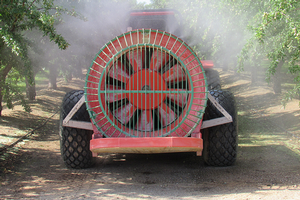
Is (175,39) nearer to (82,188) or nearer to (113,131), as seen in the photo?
(113,131)

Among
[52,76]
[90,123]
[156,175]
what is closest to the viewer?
[90,123]

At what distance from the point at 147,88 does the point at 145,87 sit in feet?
0.14

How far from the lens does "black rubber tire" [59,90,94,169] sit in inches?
183

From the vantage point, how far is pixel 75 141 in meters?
4.64

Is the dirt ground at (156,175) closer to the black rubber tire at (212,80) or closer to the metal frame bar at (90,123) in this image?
the metal frame bar at (90,123)

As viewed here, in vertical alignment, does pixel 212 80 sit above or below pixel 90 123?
above

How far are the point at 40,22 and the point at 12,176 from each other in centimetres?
268

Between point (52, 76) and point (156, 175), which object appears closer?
point (156, 175)

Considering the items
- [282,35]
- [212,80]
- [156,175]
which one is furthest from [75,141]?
[282,35]

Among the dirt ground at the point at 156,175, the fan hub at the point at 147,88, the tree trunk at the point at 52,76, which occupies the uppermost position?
the tree trunk at the point at 52,76

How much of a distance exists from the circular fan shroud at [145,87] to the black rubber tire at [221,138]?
0.82m

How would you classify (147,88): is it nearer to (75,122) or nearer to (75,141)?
(75,122)

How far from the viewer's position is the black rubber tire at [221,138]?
458 centimetres

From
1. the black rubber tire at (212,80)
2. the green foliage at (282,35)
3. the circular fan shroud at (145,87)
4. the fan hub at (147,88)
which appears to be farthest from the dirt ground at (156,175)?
the green foliage at (282,35)
